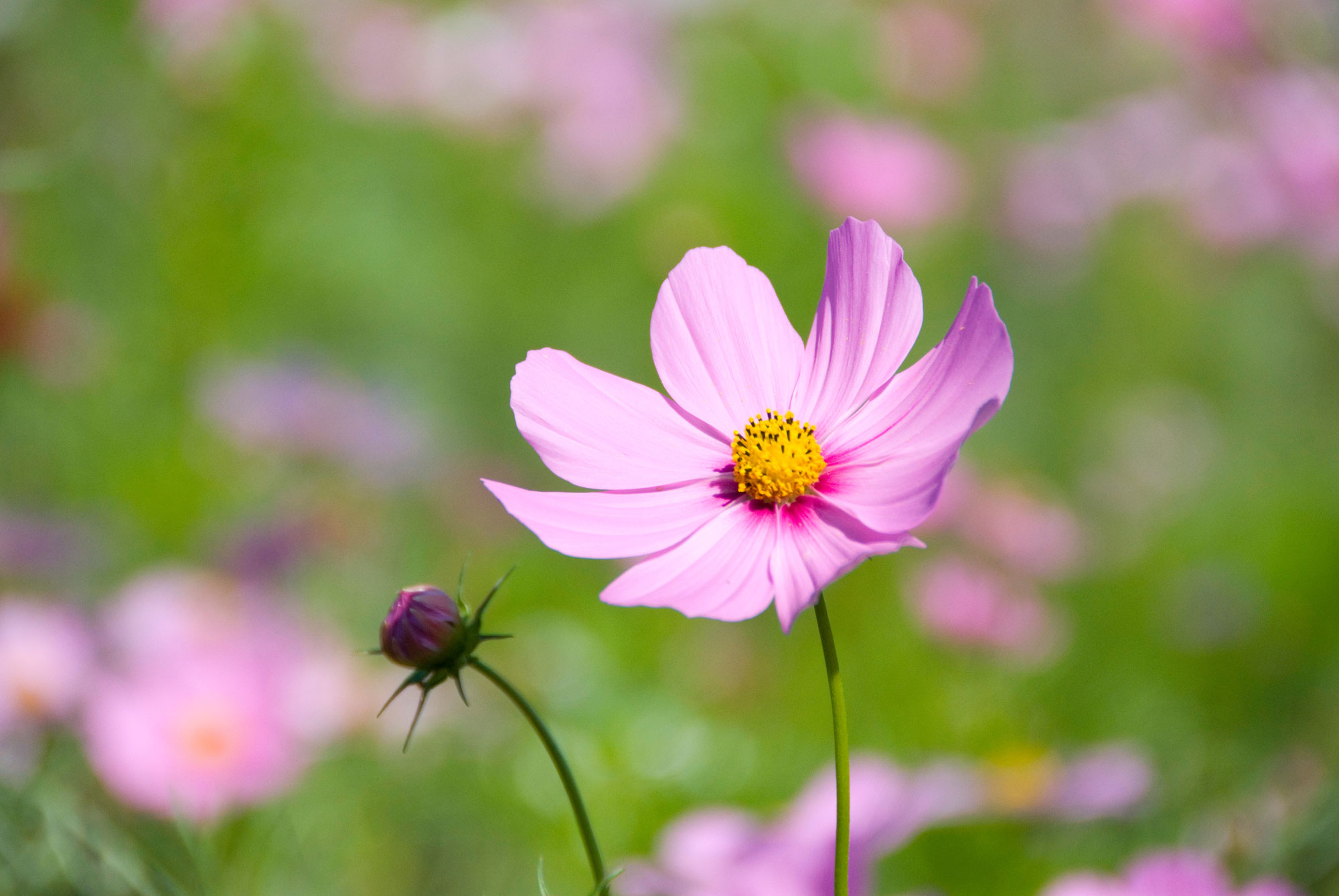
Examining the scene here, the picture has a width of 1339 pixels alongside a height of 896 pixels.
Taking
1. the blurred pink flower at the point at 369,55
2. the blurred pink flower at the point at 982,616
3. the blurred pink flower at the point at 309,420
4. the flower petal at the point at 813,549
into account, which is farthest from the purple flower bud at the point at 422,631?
the blurred pink flower at the point at 369,55

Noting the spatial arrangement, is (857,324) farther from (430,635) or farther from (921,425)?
(430,635)

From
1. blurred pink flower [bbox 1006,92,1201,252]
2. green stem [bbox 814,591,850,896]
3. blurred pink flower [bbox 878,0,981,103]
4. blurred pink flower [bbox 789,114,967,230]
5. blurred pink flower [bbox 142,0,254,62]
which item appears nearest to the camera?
green stem [bbox 814,591,850,896]

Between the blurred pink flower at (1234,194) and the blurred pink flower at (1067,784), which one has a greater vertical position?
the blurred pink flower at (1234,194)

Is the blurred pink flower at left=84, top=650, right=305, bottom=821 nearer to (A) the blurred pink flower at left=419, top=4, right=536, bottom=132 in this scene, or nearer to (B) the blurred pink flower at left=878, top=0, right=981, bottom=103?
(A) the blurred pink flower at left=419, top=4, right=536, bottom=132

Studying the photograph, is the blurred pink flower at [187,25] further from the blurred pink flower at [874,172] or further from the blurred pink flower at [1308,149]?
the blurred pink flower at [1308,149]

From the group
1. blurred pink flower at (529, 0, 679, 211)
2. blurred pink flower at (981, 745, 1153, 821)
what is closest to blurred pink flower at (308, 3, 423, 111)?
blurred pink flower at (529, 0, 679, 211)

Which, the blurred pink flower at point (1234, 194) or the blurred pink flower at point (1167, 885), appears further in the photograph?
the blurred pink flower at point (1234, 194)
